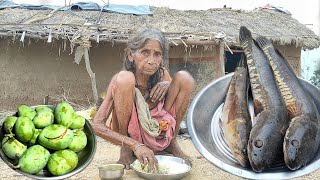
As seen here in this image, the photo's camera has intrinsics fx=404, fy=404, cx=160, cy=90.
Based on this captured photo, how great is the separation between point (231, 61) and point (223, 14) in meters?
1.45

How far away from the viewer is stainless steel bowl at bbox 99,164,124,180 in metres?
3.53

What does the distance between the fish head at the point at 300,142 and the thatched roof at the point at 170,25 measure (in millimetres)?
5013

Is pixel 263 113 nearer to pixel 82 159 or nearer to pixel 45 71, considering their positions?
pixel 82 159

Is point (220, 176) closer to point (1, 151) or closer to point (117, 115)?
point (117, 115)

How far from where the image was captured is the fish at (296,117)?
2.18 metres

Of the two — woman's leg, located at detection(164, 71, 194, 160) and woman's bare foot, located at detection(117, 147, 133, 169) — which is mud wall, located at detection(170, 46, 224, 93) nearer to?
woman's bare foot, located at detection(117, 147, 133, 169)

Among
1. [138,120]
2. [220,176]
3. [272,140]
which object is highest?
[272,140]

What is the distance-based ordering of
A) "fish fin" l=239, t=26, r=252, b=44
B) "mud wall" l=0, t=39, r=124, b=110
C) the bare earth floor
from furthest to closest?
"mud wall" l=0, t=39, r=124, b=110
the bare earth floor
"fish fin" l=239, t=26, r=252, b=44

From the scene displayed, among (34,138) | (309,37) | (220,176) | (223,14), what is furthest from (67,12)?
(34,138)

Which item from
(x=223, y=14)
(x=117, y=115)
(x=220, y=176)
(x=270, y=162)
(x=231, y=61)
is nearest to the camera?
(x=270, y=162)

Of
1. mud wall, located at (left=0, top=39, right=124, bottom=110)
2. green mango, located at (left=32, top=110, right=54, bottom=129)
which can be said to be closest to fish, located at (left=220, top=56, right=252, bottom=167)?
green mango, located at (left=32, top=110, right=54, bottom=129)

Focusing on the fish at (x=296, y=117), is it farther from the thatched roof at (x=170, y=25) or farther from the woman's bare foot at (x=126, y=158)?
the thatched roof at (x=170, y=25)

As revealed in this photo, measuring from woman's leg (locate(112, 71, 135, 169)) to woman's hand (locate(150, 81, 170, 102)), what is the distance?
8.1 inches

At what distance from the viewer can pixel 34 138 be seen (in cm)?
195
